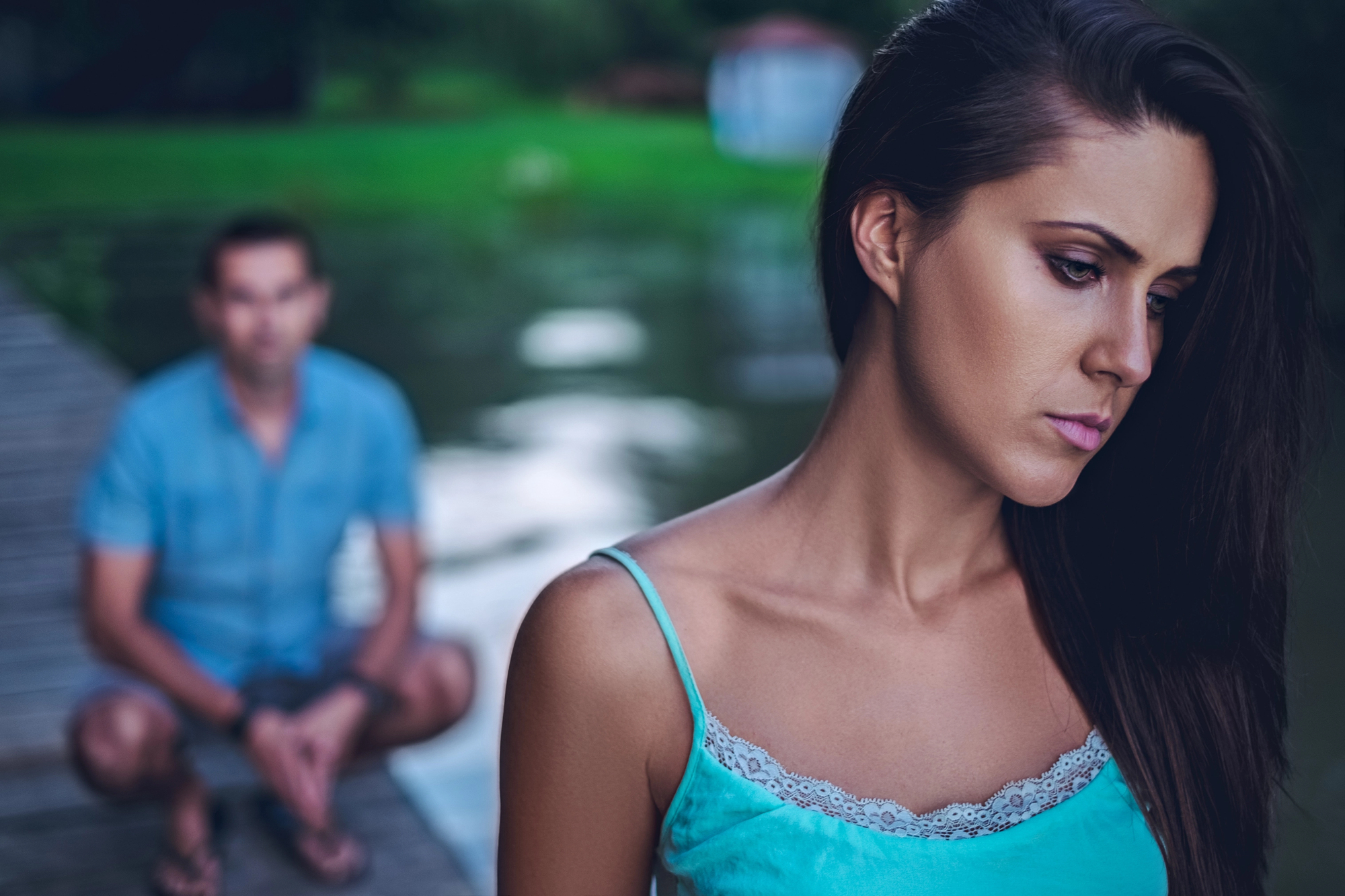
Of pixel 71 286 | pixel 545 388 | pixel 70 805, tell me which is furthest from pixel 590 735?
pixel 71 286

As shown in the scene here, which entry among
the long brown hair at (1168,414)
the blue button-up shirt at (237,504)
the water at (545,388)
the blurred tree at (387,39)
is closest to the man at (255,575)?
the blue button-up shirt at (237,504)

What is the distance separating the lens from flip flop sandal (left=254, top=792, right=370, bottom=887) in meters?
2.78

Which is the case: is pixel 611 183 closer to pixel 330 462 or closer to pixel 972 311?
pixel 330 462

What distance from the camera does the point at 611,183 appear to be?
71.5ft

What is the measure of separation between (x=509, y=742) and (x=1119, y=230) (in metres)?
0.73

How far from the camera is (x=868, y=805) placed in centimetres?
130

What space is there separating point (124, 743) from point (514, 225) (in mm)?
16645

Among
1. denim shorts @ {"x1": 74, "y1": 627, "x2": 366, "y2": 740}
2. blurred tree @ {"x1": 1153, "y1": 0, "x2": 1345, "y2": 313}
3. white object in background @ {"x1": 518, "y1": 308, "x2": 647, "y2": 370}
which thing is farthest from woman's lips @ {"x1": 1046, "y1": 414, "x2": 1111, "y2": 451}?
white object in background @ {"x1": 518, "y1": 308, "x2": 647, "y2": 370}

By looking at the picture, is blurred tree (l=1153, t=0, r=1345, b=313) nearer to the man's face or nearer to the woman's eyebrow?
the man's face

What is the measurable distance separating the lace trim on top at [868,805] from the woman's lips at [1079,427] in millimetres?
343

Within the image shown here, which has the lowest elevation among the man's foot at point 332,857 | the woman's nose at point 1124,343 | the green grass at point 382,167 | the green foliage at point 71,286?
the green grass at point 382,167

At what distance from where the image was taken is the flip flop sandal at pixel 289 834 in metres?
2.78

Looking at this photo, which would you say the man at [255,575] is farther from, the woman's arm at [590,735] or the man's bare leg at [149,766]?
the woman's arm at [590,735]

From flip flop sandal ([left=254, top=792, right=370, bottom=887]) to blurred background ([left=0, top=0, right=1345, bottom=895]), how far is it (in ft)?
1.27
